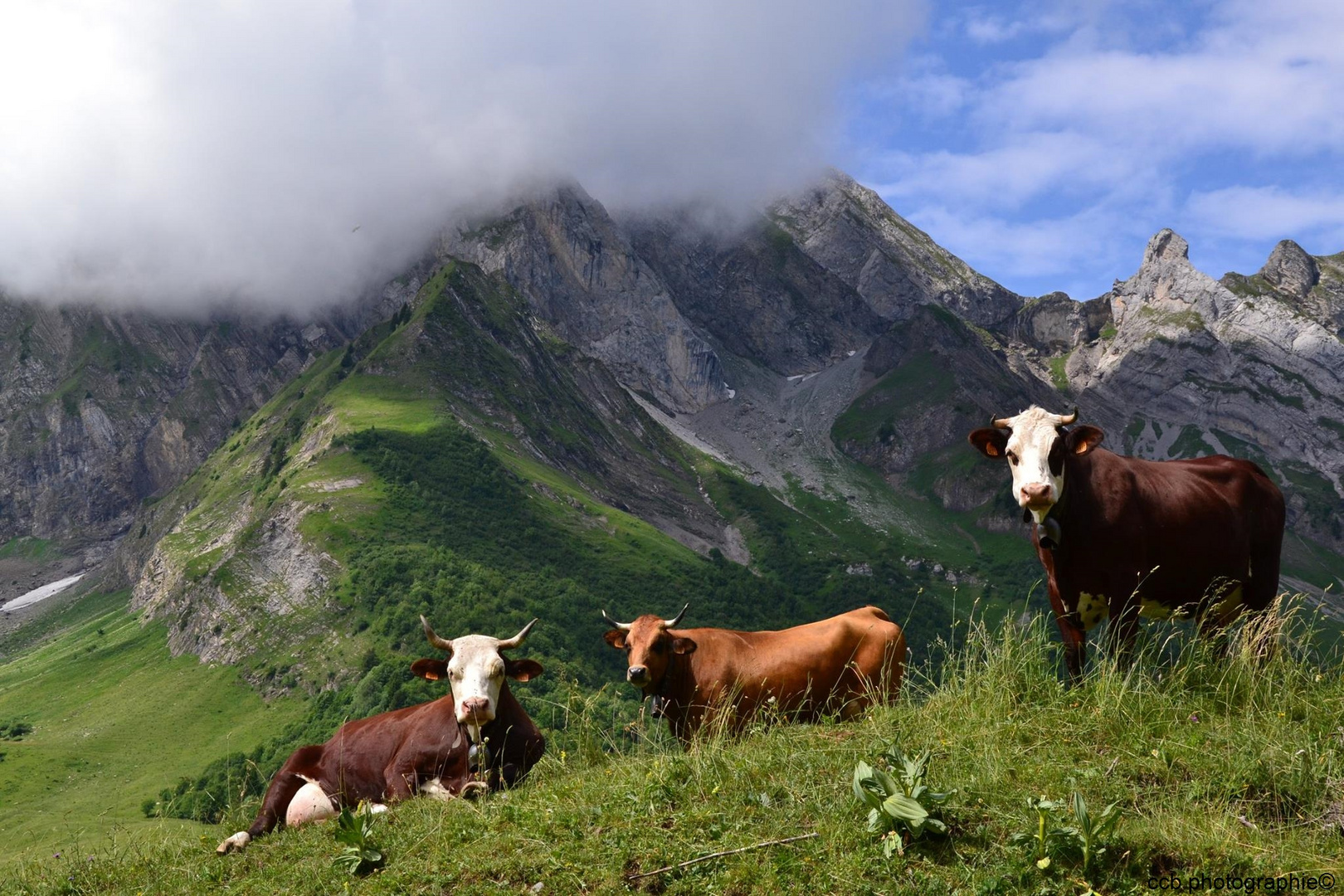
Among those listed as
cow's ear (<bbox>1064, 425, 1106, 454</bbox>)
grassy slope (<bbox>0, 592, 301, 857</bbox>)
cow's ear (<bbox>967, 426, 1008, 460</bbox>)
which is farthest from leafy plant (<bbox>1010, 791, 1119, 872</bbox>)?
grassy slope (<bbox>0, 592, 301, 857</bbox>)

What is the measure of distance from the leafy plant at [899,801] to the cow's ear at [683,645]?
6.11 metres

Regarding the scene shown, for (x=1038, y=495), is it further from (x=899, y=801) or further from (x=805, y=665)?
(x=805, y=665)

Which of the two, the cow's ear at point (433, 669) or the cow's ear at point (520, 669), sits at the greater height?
the cow's ear at point (433, 669)

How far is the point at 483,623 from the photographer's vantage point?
15650 cm

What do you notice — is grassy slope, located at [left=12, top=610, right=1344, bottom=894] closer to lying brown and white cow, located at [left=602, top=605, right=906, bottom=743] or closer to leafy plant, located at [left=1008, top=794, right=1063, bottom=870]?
leafy plant, located at [left=1008, top=794, right=1063, bottom=870]

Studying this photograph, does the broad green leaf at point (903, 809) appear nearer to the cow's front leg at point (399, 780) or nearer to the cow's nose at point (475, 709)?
the cow's nose at point (475, 709)

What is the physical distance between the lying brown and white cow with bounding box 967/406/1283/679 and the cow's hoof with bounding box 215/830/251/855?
35.2 feet

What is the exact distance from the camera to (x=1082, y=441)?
11.1m

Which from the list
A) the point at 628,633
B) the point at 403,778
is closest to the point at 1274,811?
the point at 628,633

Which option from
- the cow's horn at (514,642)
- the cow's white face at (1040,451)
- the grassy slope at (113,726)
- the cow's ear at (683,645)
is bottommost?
the grassy slope at (113,726)

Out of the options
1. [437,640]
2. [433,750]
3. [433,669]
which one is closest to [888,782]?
[437,640]

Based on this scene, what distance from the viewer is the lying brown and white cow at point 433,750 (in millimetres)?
13445

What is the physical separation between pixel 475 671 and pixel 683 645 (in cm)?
305

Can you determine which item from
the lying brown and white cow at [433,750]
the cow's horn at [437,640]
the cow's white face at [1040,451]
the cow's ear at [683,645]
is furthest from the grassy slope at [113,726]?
the cow's white face at [1040,451]
